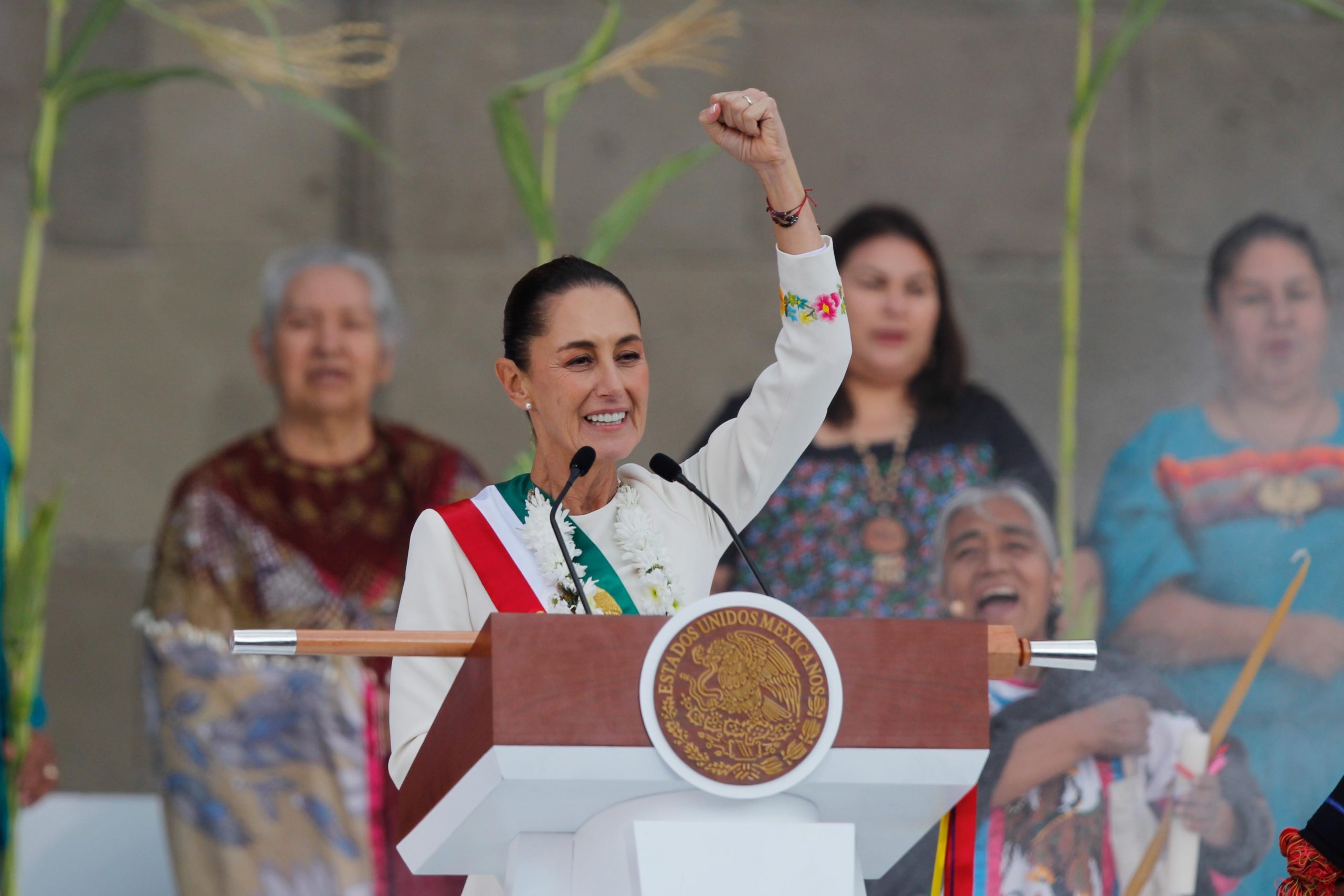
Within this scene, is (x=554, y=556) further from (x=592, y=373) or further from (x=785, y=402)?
(x=785, y=402)

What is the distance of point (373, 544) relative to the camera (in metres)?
4.36

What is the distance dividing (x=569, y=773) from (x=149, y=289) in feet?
11.6

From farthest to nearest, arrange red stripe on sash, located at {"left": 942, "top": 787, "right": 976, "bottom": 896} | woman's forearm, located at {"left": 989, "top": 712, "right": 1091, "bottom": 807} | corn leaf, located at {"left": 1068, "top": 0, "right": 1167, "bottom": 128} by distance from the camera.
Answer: corn leaf, located at {"left": 1068, "top": 0, "right": 1167, "bottom": 128}
woman's forearm, located at {"left": 989, "top": 712, "right": 1091, "bottom": 807}
red stripe on sash, located at {"left": 942, "top": 787, "right": 976, "bottom": 896}

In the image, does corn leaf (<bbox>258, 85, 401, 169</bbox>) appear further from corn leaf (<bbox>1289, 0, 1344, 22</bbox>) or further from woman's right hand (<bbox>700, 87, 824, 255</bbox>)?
woman's right hand (<bbox>700, 87, 824, 255</bbox>)

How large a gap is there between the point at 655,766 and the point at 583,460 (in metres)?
0.45

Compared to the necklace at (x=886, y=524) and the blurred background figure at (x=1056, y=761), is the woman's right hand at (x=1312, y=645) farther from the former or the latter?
the necklace at (x=886, y=524)

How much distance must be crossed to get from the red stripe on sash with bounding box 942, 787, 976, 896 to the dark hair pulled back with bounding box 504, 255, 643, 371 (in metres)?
0.67

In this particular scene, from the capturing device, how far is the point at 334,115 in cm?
410

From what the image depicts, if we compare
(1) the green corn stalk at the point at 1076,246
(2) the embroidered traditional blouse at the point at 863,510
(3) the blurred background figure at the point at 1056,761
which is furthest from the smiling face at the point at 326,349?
(1) the green corn stalk at the point at 1076,246

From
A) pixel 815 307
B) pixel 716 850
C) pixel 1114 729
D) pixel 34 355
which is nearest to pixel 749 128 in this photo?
pixel 815 307

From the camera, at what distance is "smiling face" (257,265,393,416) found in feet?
14.8

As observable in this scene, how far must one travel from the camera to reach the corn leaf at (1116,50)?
4.18 m

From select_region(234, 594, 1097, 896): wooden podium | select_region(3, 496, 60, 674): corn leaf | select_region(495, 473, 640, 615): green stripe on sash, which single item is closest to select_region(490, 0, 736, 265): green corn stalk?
select_region(3, 496, 60, 674): corn leaf

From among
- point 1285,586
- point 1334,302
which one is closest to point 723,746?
point 1285,586
